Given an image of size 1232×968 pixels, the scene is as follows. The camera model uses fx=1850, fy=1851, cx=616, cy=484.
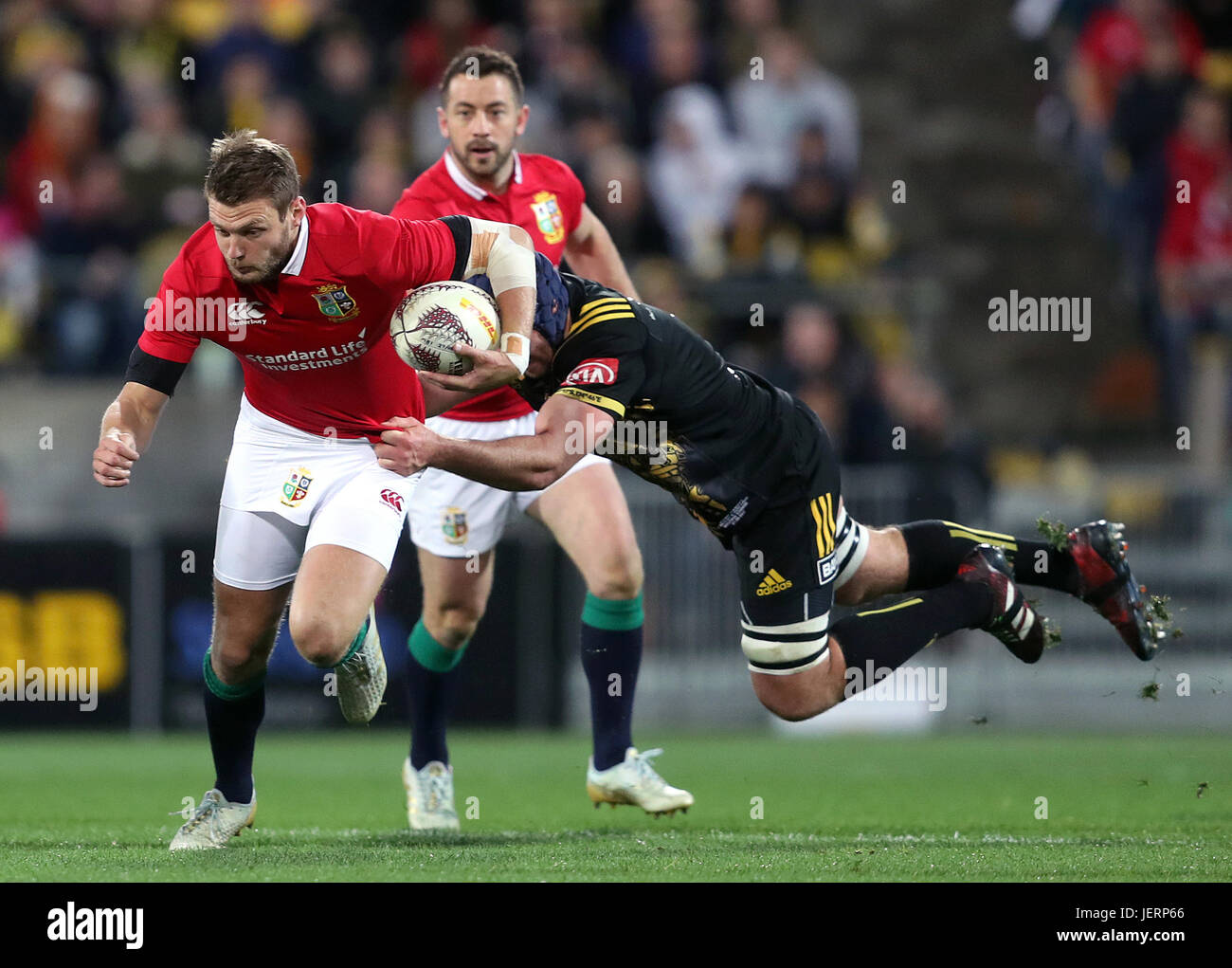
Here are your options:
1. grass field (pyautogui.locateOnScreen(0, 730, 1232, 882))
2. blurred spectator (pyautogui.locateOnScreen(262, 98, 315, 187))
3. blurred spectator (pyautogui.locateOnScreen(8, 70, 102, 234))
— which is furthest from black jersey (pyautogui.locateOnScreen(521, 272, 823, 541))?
blurred spectator (pyautogui.locateOnScreen(8, 70, 102, 234))

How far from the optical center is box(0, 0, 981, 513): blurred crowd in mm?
14328

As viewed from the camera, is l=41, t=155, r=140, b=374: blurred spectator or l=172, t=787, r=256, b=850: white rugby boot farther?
l=41, t=155, r=140, b=374: blurred spectator

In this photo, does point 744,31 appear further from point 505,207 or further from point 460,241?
point 460,241

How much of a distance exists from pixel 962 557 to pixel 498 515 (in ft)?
6.65

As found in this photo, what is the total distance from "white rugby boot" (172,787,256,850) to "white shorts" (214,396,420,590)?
89 cm

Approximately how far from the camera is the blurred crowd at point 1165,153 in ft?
50.2

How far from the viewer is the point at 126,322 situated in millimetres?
14078

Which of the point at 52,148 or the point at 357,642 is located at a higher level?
the point at 52,148

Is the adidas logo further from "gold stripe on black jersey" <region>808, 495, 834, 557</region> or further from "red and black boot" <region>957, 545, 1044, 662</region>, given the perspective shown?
"red and black boot" <region>957, 545, 1044, 662</region>

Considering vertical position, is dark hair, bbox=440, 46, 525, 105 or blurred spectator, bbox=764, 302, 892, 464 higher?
dark hair, bbox=440, 46, 525, 105

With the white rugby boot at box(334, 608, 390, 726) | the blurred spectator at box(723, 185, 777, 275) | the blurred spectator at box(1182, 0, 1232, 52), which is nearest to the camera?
the white rugby boot at box(334, 608, 390, 726)

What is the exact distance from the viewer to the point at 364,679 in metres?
6.82

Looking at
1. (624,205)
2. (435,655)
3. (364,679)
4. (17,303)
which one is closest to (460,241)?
(364,679)

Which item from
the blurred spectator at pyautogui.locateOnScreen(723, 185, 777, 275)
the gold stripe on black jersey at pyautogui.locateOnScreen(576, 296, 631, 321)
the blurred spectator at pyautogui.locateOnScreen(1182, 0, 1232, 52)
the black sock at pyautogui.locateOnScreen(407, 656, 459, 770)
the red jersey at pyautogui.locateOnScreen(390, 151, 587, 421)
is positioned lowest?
the black sock at pyautogui.locateOnScreen(407, 656, 459, 770)
